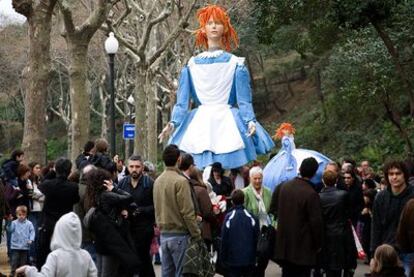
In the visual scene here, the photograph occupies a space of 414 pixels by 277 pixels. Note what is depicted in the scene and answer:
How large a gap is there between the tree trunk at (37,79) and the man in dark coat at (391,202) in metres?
9.57

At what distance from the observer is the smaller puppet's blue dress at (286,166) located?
563 inches

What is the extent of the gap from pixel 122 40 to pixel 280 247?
17.1 metres

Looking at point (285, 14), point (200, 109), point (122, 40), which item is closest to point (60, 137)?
point (122, 40)

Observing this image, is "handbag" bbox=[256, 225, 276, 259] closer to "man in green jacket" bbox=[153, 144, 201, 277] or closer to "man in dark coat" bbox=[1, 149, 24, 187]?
"man in green jacket" bbox=[153, 144, 201, 277]

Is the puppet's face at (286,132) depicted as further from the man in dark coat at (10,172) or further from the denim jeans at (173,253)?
the denim jeans at (173,253)

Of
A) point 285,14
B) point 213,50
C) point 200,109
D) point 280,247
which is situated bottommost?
point 280,247

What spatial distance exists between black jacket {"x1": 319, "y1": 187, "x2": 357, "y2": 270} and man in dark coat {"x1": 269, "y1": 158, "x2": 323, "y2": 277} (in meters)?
0.57

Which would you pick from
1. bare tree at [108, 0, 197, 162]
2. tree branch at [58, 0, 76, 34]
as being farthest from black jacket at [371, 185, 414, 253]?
bare tree at [108, 0, 197, 162]

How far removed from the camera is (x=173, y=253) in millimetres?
10031

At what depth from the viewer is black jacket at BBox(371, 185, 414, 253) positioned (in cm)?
949

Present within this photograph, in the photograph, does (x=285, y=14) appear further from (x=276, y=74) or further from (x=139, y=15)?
(x=276, y=74)

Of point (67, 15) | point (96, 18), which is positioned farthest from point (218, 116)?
point (67, 15)

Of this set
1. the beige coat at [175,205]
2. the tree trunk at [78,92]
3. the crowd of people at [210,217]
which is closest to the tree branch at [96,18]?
the tree trunk at [78,92]

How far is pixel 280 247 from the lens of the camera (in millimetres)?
10148
